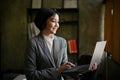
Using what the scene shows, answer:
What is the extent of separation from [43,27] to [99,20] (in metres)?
3.81

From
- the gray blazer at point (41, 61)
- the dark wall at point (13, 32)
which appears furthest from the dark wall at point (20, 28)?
the gray blazer at point (41, 61)

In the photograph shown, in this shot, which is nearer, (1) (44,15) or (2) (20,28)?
(1) (44,15)

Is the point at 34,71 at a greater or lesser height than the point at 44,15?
lesser

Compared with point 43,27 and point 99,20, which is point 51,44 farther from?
point 99,20

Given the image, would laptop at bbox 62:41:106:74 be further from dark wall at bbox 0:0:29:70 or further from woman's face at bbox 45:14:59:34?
dark wall at bbox 0:0:29:70

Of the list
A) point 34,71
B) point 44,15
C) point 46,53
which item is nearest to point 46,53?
point 46,53

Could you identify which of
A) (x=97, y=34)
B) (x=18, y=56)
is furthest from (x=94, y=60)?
(x=18, y=56)

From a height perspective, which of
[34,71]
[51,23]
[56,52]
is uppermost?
[51,23]

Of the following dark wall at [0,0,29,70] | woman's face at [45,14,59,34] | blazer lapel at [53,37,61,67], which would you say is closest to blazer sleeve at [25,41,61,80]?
blazer lapel at [53,37,61,67]

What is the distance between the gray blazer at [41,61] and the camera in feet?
5.24

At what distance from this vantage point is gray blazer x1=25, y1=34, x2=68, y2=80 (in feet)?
5.24

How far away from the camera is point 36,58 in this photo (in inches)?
64.4

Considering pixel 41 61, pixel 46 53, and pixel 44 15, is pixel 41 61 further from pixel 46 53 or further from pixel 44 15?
pixel 44 15

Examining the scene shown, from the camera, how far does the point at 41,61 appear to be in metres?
1.63
